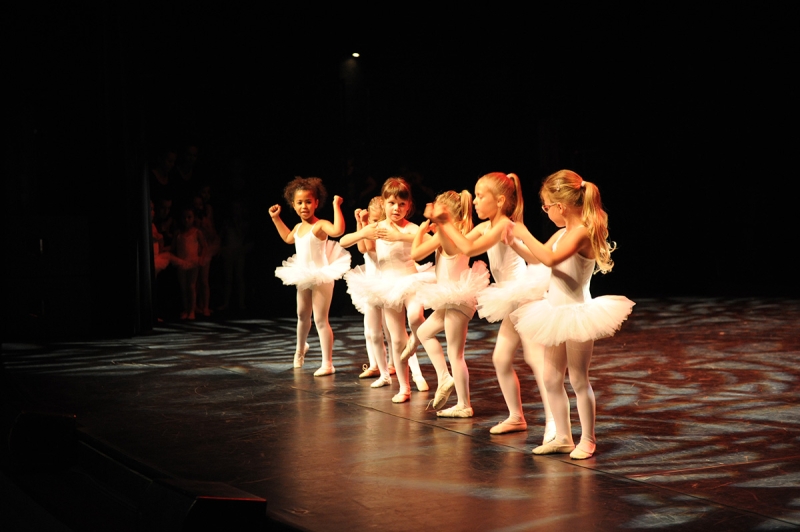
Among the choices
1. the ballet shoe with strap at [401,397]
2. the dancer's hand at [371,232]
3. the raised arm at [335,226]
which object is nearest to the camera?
the ballet shoe with strap at [401,397]

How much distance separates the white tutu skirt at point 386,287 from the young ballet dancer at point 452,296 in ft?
0.97

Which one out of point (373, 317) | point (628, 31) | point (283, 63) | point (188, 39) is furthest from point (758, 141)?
point (373, 317)

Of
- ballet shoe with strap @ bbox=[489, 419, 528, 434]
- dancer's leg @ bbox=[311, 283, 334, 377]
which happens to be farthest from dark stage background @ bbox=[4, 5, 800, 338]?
ballet shoe with strap @ bbox=[489, 419, 528, 434]

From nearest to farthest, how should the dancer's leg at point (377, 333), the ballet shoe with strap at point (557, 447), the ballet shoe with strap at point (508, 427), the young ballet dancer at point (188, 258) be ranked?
1. the ballet shoe with strap at point (557, 447)
2. the ballet shoe with strap at point (508, 427)
3. the dancer's leg at point (377, 333)
4. the young ballet dancer at point (188, 258)

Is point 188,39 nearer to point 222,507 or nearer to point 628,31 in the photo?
point 628,31

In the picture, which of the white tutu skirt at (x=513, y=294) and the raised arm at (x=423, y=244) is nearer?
the white tutu skirt at (x=513, y=294)

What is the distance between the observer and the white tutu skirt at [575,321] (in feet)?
12.8

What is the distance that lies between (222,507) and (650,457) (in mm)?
2014

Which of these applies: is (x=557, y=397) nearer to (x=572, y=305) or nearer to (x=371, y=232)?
(x=572, y=305)

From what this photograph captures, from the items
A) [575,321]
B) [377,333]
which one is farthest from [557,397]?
[377,333]

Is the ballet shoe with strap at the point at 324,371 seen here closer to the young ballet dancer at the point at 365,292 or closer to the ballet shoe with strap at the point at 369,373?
the ballet shoe with strap at the point at 369,373

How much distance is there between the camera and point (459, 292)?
16.0 ft

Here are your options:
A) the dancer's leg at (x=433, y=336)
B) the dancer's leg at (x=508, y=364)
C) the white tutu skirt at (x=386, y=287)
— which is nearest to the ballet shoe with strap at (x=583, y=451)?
the dancer's leg at (x=508, y=364)

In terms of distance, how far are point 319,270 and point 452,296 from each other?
1864 mm
